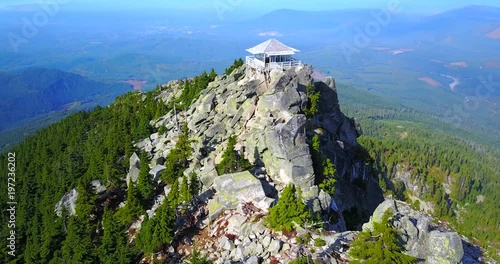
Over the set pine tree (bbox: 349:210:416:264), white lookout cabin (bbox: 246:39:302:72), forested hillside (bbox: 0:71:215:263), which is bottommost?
forested hillside (bbox: 0:71:215:263)

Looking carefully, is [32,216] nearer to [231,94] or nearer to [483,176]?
[231,94]

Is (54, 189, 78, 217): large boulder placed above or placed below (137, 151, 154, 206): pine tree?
below

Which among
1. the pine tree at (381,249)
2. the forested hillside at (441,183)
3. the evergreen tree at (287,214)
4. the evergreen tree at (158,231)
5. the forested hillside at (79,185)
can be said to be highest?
the pine tree at (381,249)

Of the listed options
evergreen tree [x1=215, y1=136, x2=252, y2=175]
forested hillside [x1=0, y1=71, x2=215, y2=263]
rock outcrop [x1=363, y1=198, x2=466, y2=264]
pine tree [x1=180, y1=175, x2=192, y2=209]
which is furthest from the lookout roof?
rock outcrop [x1=363, y1=198, x2=466, y2=264]

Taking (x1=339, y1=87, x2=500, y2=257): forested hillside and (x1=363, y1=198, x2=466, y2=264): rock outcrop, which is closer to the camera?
(x1=363, y1=198, x2=466, y2=264): rock outcrop

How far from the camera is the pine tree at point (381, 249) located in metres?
22.1

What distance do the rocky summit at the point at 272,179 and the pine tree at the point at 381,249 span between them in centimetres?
134

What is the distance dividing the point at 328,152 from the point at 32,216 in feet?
140

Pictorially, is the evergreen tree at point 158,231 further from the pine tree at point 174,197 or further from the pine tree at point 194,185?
the pine tree at point 194,185

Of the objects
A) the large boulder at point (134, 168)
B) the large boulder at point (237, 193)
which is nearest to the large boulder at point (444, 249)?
the large boulder at point (237, 193)

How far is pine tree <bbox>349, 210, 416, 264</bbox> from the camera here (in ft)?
72.4

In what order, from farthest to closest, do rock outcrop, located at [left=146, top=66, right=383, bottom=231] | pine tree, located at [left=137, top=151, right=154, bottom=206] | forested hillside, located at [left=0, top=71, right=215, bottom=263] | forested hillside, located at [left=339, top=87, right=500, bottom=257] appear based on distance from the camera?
forested hillside, located at [left=339, top=87, right=500, bottom=257] < pine tree, located at [left=137, top=151, right=154, bottom=206] < rock outcrop, located at [left=146, top=66, right=383, bottom=231] < forested hillside, located at [left=0, top=71, right=215, bottom=263]

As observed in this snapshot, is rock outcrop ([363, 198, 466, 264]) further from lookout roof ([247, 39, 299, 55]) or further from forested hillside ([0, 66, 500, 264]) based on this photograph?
lookout roof ([247, 39, 299, 55])

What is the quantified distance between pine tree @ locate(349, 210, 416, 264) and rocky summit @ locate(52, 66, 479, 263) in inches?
52.9
